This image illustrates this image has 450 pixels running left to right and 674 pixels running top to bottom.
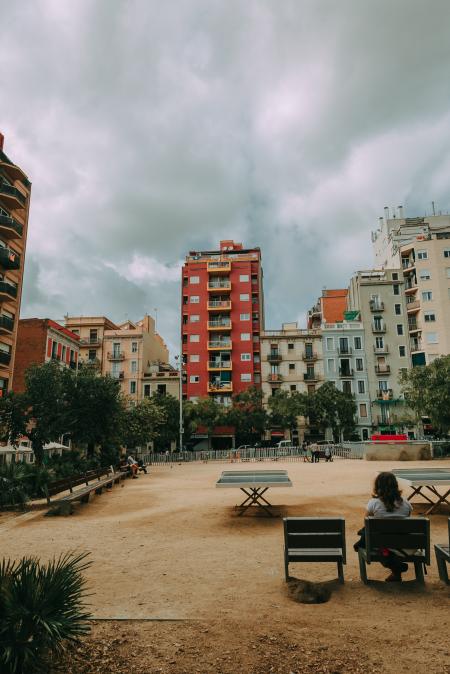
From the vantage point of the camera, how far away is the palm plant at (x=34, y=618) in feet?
11.8

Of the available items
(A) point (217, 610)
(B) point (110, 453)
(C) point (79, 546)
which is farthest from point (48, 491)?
(B) point (110, 453)

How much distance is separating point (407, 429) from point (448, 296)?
55.8 ft

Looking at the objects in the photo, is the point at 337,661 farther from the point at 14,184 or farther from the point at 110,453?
the point at 14,184

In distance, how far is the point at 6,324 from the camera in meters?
34.8

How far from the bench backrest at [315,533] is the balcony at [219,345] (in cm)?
5567

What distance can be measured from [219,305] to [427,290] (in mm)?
26141

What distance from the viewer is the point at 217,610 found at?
5.36m

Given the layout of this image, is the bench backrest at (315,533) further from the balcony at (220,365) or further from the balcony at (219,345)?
the balcony at (219,345)

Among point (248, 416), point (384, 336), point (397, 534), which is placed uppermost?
point (384, 336)

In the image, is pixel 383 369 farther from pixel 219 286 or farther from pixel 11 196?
pixel 11 196

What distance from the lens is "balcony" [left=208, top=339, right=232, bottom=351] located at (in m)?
62.0

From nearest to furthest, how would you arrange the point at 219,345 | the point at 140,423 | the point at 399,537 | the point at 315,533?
the point at 399,537
the point at 315,533
the point at 140,423
the point at 219,345

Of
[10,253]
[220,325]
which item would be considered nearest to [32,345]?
[10,253]

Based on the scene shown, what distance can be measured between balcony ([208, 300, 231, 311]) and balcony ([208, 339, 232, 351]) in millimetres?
4344
